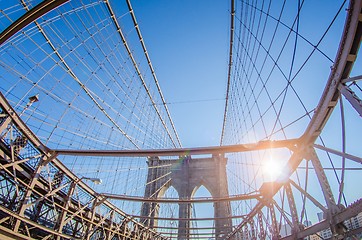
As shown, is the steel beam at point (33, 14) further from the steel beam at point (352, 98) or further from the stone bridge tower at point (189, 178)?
the stone bridge tower at point (189, 178)

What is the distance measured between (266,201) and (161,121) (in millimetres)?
19511

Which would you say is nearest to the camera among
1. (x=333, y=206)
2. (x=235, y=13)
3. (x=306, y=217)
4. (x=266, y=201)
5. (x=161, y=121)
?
(x=333, y=206)

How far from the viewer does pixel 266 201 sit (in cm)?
894

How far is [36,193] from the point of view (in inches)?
298

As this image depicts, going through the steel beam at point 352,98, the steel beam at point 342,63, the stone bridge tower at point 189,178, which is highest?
the stone bridge tower at point 189,178

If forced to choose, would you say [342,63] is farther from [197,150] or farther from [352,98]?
[197,150]

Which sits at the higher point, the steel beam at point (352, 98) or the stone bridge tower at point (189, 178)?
the stone bridge tower at point (189, 178)

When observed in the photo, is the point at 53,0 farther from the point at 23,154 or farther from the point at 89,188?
the point at 89,188

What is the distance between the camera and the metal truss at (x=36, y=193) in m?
6.75

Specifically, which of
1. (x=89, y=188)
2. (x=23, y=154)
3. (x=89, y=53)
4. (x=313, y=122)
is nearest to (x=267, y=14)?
(x=313, y=122)

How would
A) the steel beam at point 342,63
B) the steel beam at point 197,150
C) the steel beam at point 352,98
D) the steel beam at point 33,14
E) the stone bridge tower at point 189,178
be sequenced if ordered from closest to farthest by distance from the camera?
the steel beam at point 33,14
the steel beam at point 342,63
the steel beam at point 352,98
the steel beam at point 197,150
the stone bridge tower at point 189,178

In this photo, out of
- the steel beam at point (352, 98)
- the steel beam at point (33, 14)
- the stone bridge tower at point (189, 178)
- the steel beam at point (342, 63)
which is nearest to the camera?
the steel beam at point (33, 14)

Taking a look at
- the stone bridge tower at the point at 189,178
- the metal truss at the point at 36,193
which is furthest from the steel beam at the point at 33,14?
the stone bridge tower at the point at 189,178

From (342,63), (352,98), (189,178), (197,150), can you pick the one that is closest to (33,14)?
(342,63)
